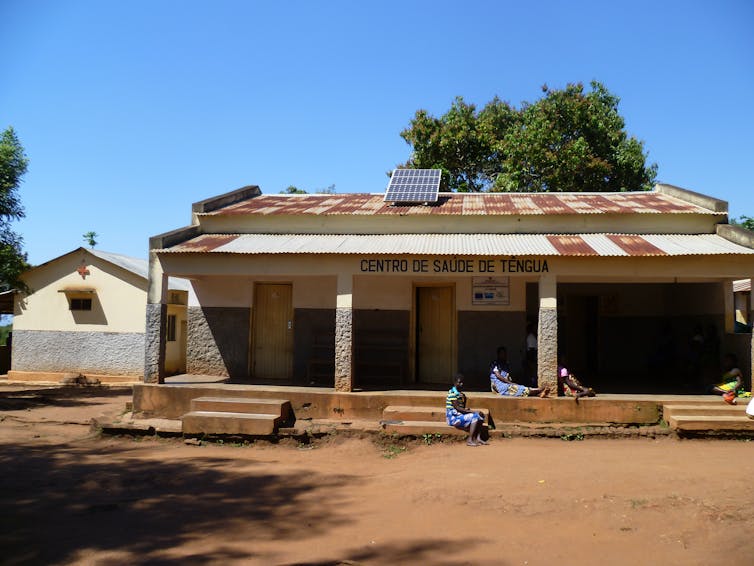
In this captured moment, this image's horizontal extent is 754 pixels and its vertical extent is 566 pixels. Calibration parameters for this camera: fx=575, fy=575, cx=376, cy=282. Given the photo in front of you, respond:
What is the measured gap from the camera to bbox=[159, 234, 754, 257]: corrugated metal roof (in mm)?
10016

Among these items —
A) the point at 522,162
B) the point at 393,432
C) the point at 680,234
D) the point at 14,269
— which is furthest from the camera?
the point at 522,162

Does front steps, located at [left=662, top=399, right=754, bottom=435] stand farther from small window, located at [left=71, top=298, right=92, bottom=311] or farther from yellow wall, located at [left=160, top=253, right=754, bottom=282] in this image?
small window, located at [left=71, top=298, right=92, bottom=311]

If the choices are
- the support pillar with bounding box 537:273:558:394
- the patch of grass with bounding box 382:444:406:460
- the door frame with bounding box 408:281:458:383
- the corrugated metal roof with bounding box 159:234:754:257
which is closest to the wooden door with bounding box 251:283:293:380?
the corrugated metal roof with bounding box 159:234:754:257

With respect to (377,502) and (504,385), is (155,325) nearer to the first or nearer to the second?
(377,502)

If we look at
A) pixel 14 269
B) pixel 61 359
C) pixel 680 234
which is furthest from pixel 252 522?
pixel 61 359

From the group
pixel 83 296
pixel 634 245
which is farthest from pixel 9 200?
pixel 634 245

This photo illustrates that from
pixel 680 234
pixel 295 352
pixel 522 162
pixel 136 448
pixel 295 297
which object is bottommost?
pixel 136 448

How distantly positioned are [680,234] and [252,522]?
9683 mm

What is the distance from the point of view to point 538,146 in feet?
67.3

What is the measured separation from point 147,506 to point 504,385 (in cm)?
627

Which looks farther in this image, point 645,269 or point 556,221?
point 556,221

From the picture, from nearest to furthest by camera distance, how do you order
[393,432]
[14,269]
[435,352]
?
[393,432] → [435,352] → [14,269]

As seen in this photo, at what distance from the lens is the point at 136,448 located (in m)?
9.59

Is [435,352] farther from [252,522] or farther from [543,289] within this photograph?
[252,522]
